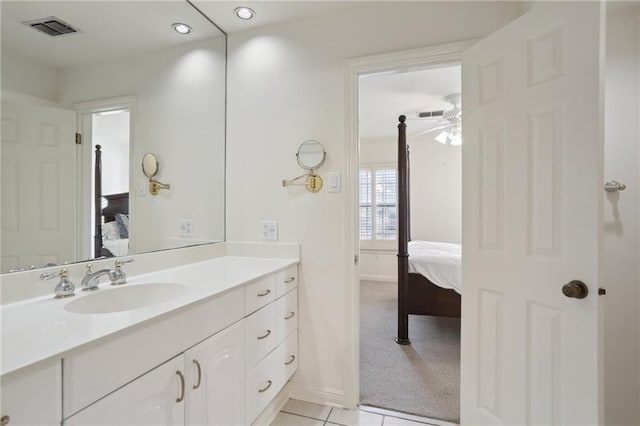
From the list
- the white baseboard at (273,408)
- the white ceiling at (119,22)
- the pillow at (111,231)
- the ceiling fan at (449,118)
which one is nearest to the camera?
the white ceiling at (119,22)

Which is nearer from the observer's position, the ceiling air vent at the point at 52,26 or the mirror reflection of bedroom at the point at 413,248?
the ceiling air vent at the point at 52,26

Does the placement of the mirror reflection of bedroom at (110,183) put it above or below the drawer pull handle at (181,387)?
above

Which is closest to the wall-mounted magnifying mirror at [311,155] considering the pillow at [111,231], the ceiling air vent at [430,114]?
the pillow at [111,231]

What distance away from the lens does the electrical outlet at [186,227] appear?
1.86 meters

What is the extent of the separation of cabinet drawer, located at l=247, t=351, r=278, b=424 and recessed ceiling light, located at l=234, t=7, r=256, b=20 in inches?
82.9

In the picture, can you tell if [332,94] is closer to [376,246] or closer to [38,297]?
[38,297]

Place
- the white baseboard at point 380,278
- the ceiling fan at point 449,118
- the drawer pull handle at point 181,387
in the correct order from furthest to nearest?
the white baseboard at point 380,278 < the ceiling fan at point 449,118 < the drawer pull handle at point 181,387

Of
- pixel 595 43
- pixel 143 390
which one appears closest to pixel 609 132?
pixel 595 43

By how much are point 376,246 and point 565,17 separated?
4.36 meters

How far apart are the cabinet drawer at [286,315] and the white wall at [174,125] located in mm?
704

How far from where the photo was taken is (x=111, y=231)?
1.46 metres

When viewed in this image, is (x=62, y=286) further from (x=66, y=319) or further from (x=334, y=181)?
(x=334, y=181)

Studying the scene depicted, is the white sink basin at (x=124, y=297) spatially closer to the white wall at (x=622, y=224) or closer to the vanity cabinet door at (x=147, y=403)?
the vanity cabinet door at (x=147, y=403)

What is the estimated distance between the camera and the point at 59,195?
1.23 metres
